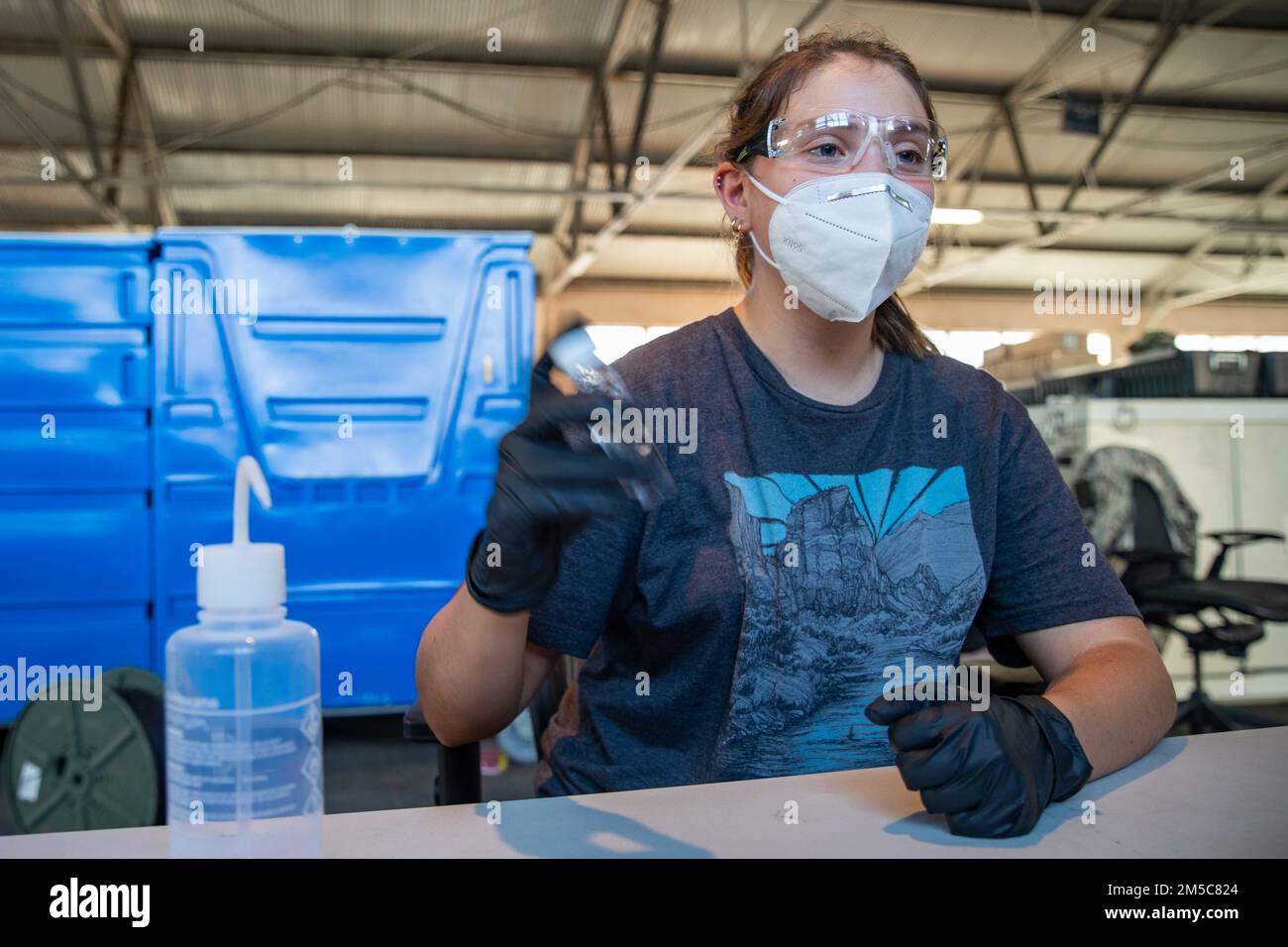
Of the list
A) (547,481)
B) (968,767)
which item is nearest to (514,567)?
(547,481)

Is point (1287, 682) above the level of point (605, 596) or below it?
below

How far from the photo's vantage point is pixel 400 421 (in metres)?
3.38

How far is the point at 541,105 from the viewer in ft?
29.2

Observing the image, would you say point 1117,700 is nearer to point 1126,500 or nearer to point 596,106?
point 1126,500

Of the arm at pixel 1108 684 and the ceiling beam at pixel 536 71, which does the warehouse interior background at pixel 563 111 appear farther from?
the arm at pixel 1108 684

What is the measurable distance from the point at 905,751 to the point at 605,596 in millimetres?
414

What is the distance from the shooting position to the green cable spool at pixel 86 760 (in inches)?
88.7

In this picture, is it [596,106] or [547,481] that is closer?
[547,481]

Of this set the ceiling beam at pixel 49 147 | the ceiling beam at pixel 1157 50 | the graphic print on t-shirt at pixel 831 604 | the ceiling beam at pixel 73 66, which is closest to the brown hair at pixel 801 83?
the graphic print on t-shirt at pixel 831 604

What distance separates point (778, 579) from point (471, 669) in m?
0.34

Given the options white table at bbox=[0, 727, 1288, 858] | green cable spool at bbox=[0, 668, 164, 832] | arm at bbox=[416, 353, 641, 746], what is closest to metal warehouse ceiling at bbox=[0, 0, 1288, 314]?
green cable spool at bbox=[0, 668, 164, 832]

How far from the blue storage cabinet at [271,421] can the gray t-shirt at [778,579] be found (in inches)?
91.1
